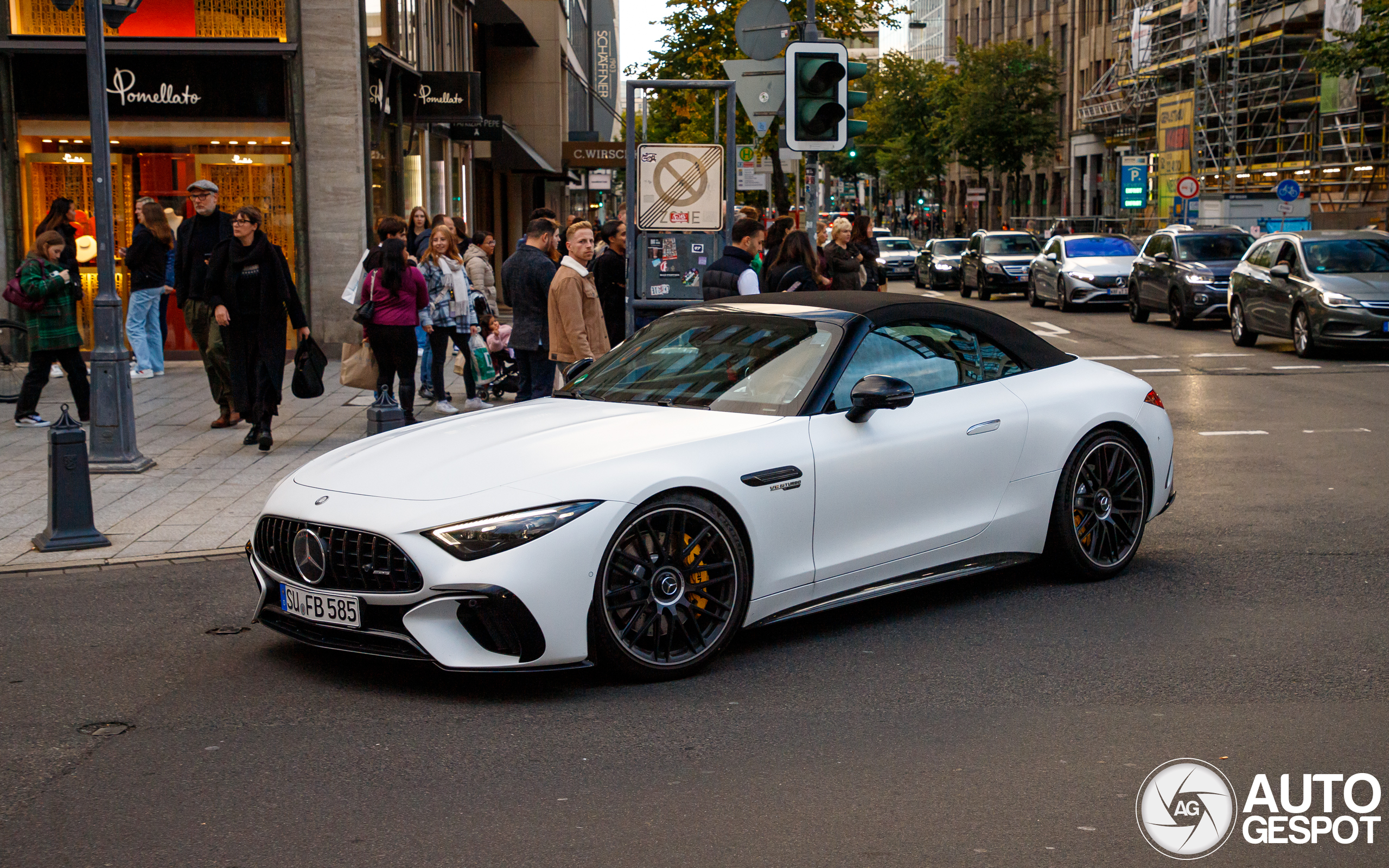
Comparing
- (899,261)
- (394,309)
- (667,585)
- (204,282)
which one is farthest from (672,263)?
(899,261)

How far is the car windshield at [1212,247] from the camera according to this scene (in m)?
25.9

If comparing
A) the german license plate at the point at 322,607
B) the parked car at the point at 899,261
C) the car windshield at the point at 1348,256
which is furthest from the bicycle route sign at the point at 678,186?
the parked car at the point at 899,261

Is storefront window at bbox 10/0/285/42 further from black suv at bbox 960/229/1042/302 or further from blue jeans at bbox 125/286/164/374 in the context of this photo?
black suv at bbox 960/229/1042/302

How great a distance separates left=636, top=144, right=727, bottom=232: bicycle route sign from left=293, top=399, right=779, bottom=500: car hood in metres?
7.53

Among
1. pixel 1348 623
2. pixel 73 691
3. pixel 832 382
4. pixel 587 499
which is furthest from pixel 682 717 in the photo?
pixel 1348 623

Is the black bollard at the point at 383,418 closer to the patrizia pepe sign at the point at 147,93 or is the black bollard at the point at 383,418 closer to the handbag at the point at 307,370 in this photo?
the handbag at the point at 307,370

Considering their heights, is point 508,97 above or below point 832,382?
above

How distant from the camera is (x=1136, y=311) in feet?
90.4

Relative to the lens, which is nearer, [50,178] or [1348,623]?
[1348,623]

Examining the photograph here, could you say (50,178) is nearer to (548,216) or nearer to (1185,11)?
(548,216)

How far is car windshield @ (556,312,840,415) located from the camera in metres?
6.26

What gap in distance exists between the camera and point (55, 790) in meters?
4.55

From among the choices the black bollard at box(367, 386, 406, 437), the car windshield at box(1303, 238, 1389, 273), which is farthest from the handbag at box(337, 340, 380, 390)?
the car windshield at box(1303, 238, 1389, 273)

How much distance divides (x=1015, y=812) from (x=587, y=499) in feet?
6.08
